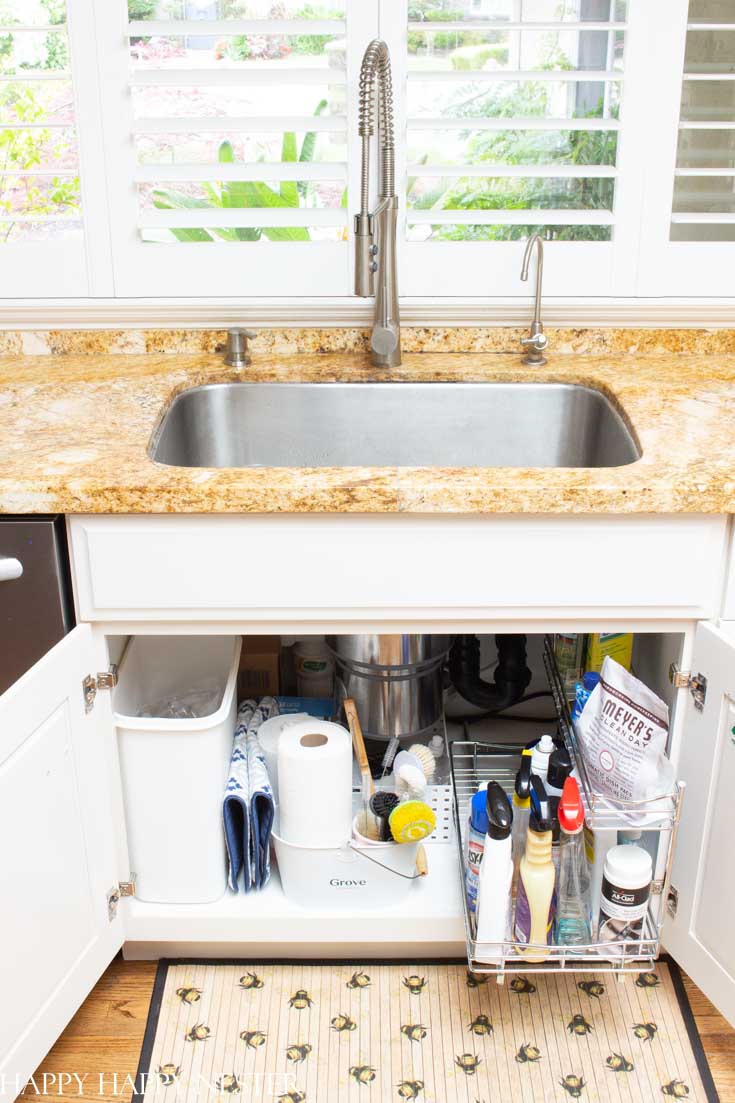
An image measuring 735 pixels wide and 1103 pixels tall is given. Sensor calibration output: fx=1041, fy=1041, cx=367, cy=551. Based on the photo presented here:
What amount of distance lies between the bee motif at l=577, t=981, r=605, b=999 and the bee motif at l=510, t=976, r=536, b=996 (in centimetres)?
8

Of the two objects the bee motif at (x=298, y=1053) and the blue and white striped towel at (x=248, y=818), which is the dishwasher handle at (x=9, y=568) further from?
the bee motif at (x=298, y=1053)

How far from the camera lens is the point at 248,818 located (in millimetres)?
1622

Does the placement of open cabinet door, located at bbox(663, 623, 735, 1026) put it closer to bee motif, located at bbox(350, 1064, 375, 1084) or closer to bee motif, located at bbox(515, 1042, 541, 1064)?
bee motif, located at bbox(515, 1042, 541, 1064)

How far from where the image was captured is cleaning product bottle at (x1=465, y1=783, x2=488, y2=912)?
1567 millimetres

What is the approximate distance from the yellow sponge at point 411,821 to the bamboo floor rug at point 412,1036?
0.90ft

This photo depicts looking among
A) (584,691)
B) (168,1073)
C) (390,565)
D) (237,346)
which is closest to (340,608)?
(390,565)

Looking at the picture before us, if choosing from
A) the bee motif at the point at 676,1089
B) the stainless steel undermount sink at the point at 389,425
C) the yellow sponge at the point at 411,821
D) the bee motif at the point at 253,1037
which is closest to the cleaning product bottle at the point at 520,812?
the yellow sponge at the point at 411,821

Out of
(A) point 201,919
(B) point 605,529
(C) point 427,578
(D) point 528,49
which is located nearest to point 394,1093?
(A) point 201,919

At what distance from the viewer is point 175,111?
1803 millimetres

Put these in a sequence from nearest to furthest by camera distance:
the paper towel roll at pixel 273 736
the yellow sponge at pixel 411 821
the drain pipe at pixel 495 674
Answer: the yellow sponge at pixel 411 821, the paper towel roll at pixel 273 736, the drain pipe at pixel 495 674

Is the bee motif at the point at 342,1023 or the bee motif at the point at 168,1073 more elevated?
the bee motif at the point at 342,1023

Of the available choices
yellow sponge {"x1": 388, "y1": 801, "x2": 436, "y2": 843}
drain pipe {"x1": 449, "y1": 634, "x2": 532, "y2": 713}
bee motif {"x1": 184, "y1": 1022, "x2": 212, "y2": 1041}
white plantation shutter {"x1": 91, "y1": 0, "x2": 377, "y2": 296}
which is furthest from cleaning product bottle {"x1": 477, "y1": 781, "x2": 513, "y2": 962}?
→ white plantation shutter {"x1": 91, "y1": 0, "x2": 377, "y2": 296}

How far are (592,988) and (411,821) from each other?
0.43m

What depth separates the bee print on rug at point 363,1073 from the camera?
1.52 meters
